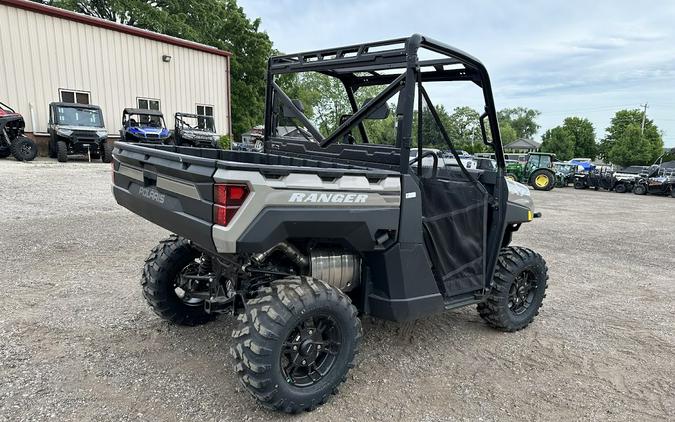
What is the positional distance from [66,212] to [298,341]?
23.2ft

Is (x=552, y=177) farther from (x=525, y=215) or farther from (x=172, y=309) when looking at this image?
(x=172, y=309)

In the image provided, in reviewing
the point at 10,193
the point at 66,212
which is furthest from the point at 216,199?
the point at 10,193

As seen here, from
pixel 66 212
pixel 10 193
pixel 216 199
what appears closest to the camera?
pixel 216 199

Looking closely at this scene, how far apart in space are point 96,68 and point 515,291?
18384 mm

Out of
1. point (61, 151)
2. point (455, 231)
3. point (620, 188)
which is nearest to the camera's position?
point (455, 231)

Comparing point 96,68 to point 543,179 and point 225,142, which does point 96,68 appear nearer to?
point 225,142

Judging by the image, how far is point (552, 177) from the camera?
20.6 meters

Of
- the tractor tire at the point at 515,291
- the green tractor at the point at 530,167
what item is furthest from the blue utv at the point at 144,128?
the green tractor at the point at 530,167

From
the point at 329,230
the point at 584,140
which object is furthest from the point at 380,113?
the point at 584,140

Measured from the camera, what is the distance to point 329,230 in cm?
258

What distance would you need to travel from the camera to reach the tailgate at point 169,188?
7.60ft

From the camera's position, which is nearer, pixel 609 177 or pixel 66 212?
pixel 66 212

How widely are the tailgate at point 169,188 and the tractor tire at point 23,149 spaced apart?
43.2ft

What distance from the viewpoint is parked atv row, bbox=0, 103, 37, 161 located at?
44.4 ft
